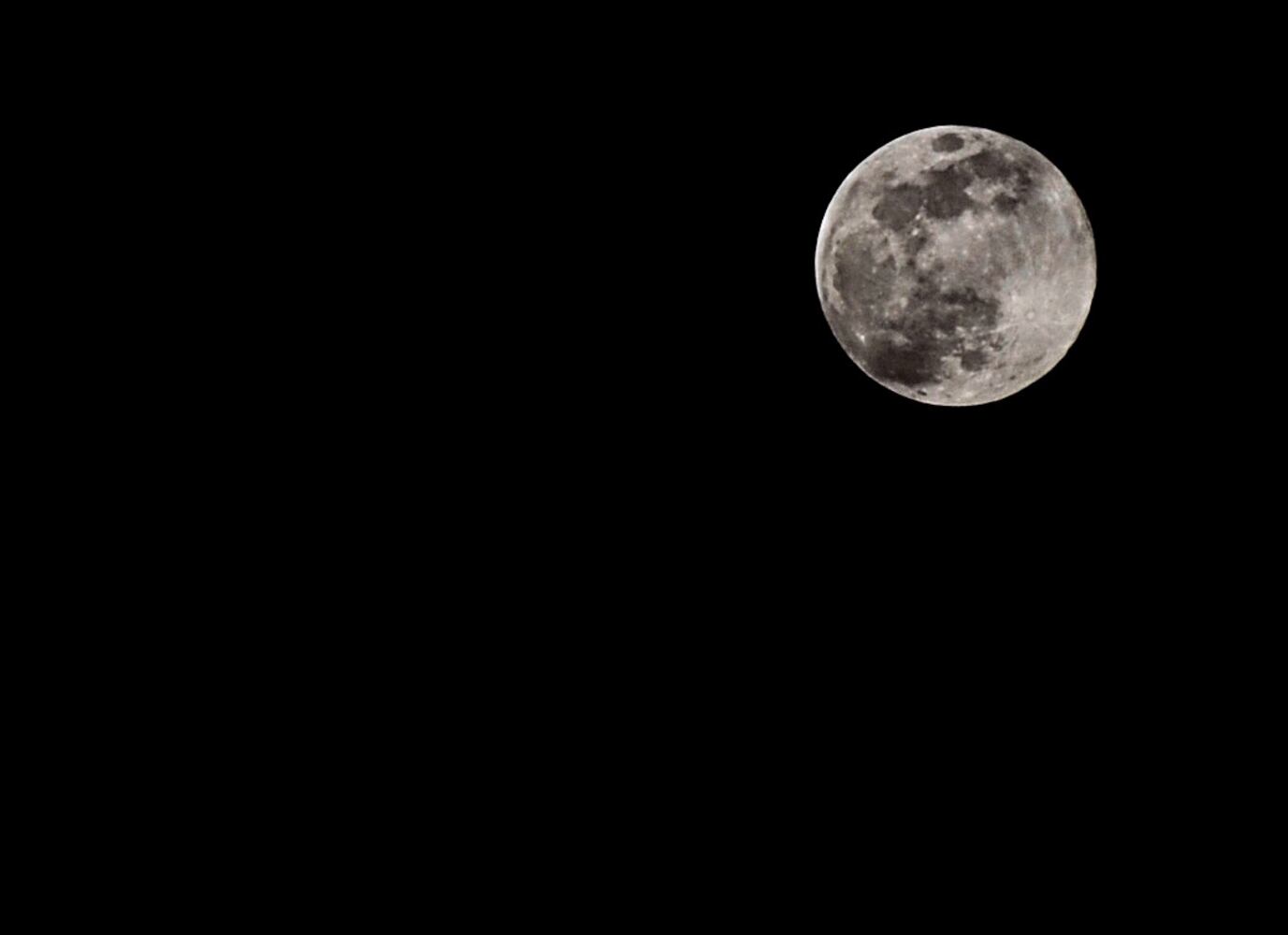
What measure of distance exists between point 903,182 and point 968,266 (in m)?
0.54

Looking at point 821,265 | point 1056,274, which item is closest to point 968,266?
point 1056,274

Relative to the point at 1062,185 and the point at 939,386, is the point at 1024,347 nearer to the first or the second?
the point at 939,386

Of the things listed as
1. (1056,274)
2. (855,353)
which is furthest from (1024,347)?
(855,353)

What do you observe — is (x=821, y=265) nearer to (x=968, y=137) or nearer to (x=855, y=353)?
(x=855, y=353)

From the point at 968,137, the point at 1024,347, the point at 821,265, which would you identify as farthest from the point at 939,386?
the point at 968,137

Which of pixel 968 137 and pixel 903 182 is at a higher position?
pixel 968 137

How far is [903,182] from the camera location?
17.3 ft

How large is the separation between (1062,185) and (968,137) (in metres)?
0.54

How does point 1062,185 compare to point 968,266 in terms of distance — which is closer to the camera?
point 968,266

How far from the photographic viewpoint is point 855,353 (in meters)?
5.66

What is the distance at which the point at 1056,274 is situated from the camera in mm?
5246

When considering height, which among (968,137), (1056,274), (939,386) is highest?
(968,137)

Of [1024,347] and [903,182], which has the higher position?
[903,182]

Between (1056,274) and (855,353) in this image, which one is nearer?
(1056,274)
